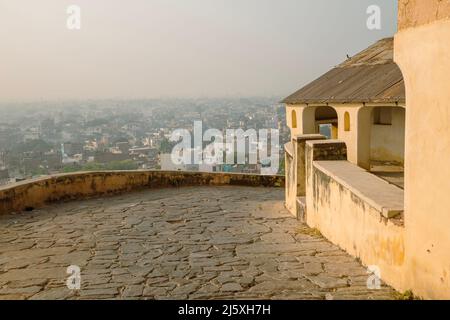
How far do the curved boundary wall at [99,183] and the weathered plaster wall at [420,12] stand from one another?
29.4 feet

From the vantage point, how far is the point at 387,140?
41.7 ft

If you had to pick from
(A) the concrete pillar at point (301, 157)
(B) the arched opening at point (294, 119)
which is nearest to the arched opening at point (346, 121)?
(A) the concrete pillar at point (301, 157)

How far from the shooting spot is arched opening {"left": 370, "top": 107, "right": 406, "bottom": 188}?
12250mm

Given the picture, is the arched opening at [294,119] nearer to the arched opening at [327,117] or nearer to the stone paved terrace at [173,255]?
the arched opening at [327,117]

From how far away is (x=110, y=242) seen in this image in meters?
7.99

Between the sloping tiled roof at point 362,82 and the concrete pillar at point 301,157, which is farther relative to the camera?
the sloping tiled roof at point 362,82

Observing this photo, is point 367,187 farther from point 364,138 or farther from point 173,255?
point 364,138

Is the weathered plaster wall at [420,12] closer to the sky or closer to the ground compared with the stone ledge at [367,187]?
closer to the sky

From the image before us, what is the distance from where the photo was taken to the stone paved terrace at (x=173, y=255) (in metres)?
5.43

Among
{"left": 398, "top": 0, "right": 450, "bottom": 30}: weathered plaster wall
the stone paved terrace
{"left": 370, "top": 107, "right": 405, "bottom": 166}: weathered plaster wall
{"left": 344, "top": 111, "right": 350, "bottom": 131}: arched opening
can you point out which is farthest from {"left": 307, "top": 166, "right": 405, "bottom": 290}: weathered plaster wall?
{"left": 370, "top": 107, "right": 405, "bottom": 166}: weathered plaster wall

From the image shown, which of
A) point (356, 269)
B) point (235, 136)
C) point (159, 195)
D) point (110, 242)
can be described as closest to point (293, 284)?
point (356, 269)

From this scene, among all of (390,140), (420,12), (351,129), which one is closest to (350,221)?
(420,12)

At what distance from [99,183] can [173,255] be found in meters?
6.90
